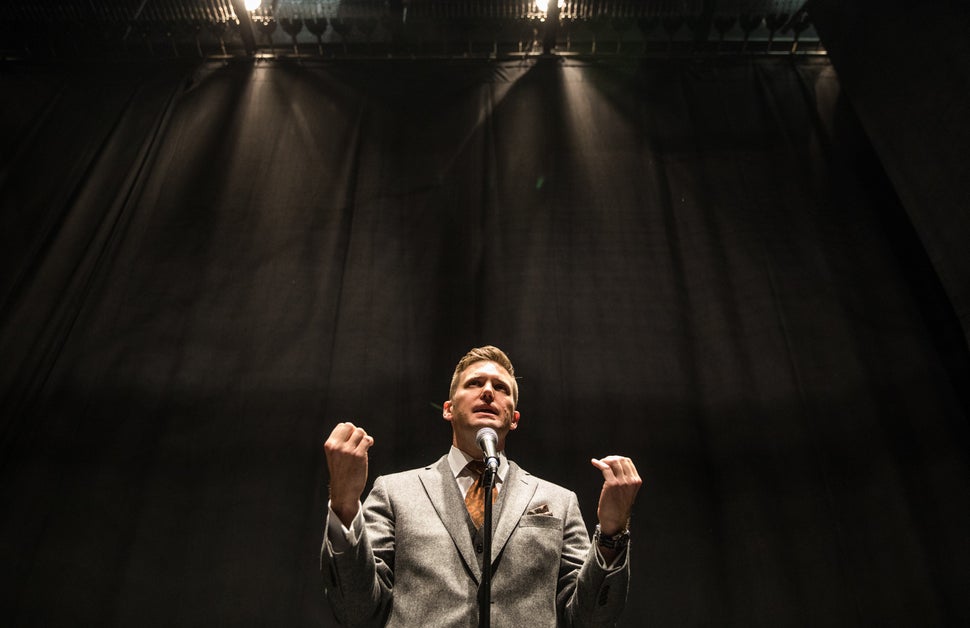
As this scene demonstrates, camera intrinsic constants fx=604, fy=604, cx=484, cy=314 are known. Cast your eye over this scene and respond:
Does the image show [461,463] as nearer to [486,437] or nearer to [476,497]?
[476,497]

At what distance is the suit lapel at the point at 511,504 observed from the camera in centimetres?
144

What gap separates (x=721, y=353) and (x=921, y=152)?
4.07 feet

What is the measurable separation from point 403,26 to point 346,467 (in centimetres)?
316

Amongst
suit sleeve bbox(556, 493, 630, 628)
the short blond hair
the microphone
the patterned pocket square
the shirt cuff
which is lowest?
suit sleeve bbox(556, 493, 630, 628)

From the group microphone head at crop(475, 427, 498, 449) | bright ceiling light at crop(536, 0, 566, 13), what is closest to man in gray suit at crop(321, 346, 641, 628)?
microphone head at crop(475, 427, 498, 449)

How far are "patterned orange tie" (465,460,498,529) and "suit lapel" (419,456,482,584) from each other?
0.03 m

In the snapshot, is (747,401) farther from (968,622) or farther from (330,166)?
(330,166)

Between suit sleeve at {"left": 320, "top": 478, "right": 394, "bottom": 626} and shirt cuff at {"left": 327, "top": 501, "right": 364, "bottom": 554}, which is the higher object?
shirt cuff at {"left": 327, "top": 501, "right": 364, "bottom": 554}

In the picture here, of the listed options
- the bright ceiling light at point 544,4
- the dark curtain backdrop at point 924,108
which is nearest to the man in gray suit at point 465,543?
the dark curtain backdrop at point 924,108

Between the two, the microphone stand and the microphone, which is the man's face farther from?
the microphone stand

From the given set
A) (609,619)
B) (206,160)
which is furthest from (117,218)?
(609,619)

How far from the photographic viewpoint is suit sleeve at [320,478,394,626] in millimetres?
1239

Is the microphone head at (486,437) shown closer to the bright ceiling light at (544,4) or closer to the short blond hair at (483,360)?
the short blond hair at (483,360)

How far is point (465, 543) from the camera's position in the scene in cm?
141
